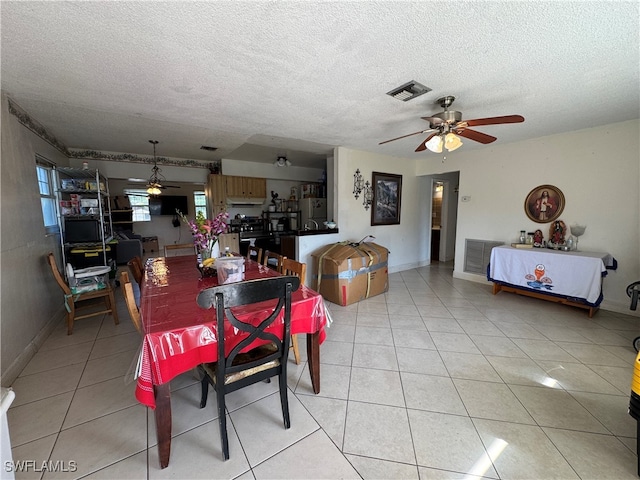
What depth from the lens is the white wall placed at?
3121 millimetres

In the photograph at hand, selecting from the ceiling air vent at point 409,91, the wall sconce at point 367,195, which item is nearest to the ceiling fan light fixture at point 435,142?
the ceiling air vent at point 409,91

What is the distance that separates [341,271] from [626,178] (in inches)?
149

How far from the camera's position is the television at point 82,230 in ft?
11.3

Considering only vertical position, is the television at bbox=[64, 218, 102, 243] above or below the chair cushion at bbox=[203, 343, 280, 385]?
above

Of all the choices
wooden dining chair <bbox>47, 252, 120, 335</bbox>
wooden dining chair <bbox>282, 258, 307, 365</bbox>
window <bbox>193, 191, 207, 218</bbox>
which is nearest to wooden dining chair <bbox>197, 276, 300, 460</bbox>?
wooden dining chair <bbox>282, 258, 307, 365</bbox>

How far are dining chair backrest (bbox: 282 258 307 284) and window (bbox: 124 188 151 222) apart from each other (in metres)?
8.44

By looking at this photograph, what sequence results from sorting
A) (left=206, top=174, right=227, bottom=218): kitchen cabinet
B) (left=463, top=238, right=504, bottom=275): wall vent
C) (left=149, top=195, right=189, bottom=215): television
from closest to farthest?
(left=463, top=238, right=504, bottom=275): wall vent
(left=206, top=174, right=227, bottom=218): kitchen cabinet
(left=149, top=195, right=189, bottom=215): television

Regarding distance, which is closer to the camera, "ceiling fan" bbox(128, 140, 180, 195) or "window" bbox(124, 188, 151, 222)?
"ceiling fan" bbox(128, 140, 180, 195)

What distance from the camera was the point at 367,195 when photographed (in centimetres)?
471

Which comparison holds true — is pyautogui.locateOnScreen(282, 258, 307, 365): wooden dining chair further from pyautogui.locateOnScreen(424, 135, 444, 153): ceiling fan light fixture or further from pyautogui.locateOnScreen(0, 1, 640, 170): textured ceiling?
pyautogui.locateOnScreen(424, 135, 444, 153): ceiling fan light fixture

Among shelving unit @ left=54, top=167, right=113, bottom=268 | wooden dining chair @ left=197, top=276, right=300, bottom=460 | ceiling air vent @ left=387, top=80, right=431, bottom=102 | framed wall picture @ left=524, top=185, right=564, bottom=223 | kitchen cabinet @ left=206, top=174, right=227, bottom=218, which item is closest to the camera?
wooden dining chair @ left=197, top=276, right=300, bottom=460

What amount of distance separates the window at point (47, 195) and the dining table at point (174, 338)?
8.41ft

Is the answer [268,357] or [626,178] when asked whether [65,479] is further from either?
[626,178]

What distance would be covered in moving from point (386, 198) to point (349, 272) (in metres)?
2.19
